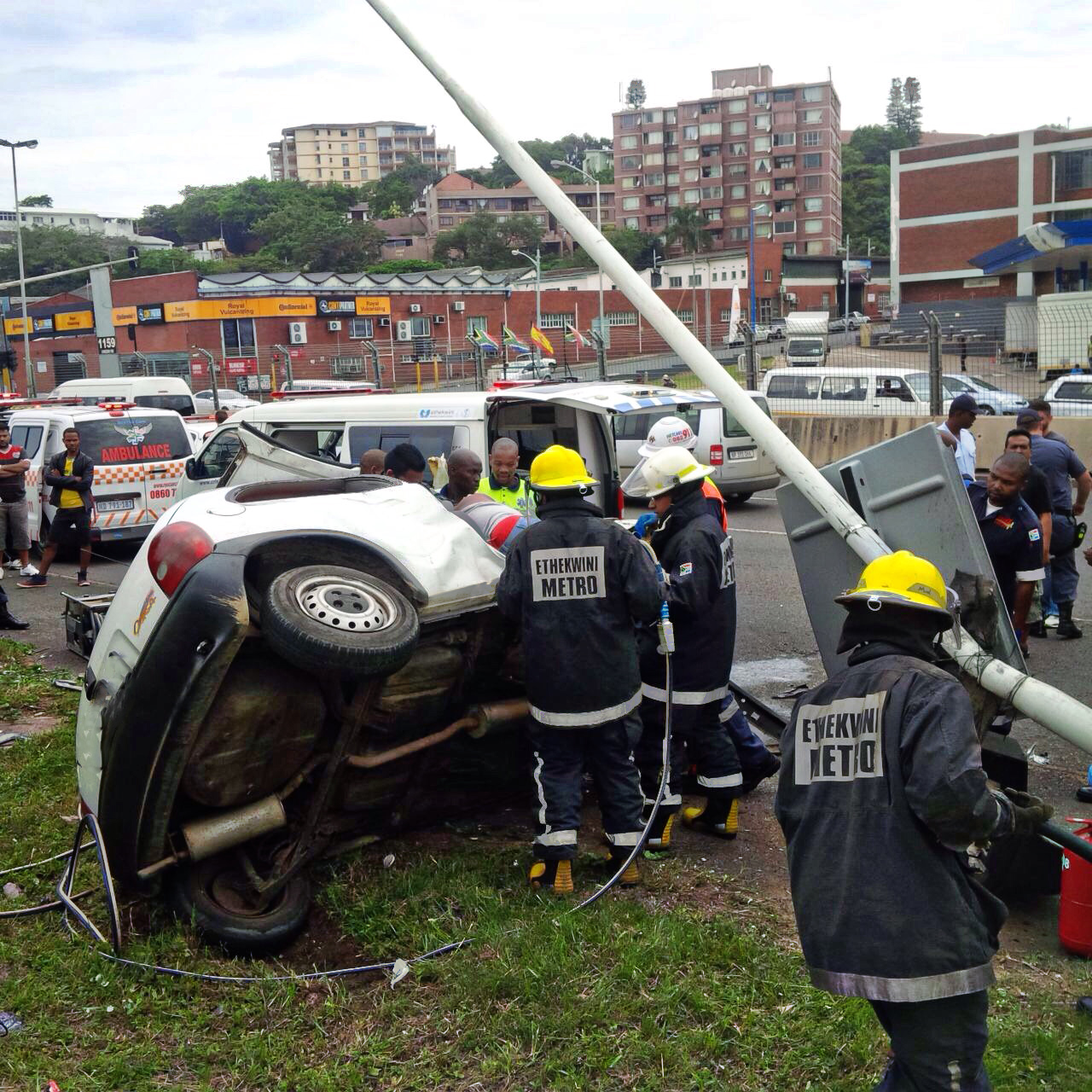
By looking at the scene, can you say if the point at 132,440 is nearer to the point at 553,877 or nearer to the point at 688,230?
the point at 553,877

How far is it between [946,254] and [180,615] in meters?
72.0

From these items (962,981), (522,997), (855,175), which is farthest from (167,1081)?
(855,175)

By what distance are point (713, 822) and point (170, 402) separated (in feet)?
90.8

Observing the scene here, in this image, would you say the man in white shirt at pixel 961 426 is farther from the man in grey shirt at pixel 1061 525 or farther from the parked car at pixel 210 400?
the parked car at pixel 210 400

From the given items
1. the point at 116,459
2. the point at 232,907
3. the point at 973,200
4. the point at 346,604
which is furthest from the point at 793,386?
the point at 973,200

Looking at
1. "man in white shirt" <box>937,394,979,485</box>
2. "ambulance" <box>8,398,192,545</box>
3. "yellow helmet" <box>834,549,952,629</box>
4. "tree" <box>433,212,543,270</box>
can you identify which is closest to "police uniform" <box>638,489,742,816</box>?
"yellow helmet" <box>834,549,952,629</box>

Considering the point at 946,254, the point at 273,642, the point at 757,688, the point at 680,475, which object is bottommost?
the point at 757,688

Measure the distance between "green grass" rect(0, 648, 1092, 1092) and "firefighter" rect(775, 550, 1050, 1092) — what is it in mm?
784

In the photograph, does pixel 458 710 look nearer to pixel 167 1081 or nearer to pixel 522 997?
pixel 522 997

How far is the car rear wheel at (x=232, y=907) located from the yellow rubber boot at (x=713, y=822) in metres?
1.88

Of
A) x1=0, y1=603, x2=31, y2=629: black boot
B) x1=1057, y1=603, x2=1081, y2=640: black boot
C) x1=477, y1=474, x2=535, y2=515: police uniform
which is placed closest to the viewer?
x1=477, y1=474, x2=535, y2=515: police uniform

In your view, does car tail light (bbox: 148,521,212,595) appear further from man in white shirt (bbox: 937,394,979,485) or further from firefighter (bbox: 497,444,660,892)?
man in white shirt (bbox: 937,394,979,485)

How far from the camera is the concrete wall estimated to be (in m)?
18.1

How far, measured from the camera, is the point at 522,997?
390cm
